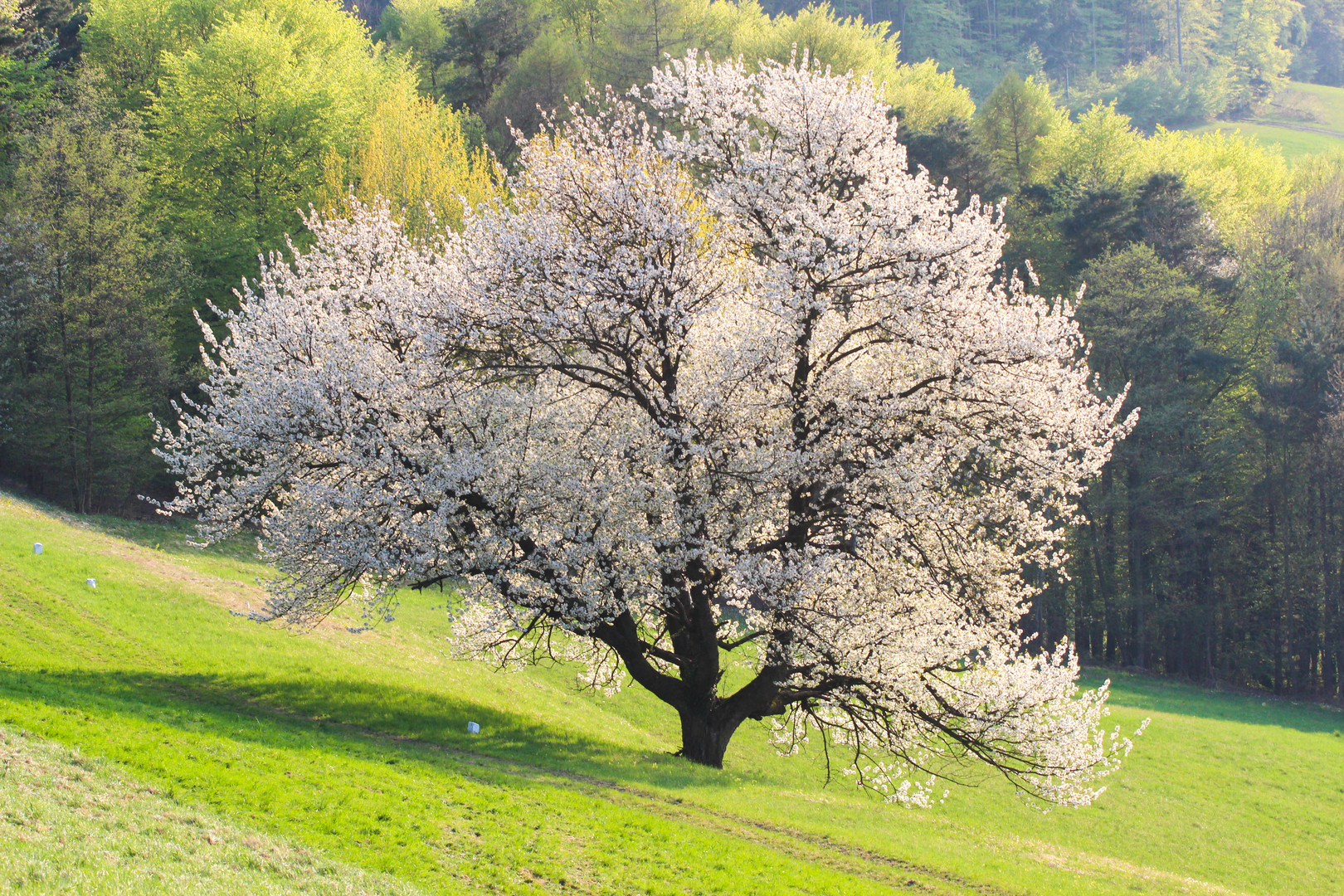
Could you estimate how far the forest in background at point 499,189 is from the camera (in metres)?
41.5

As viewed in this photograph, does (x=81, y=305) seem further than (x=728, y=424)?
Yes

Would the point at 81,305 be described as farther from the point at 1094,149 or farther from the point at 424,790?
the point at 1094,149

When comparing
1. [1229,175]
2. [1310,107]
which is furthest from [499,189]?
[1310,107]

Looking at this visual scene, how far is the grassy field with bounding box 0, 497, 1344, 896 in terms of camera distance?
12266 millimetres

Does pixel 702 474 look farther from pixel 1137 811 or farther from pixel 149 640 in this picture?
pixel 1137 811

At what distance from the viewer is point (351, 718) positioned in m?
20.6

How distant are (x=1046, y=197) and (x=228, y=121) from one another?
4467 centimetres

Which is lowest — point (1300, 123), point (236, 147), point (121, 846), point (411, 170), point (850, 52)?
point (121, 846)

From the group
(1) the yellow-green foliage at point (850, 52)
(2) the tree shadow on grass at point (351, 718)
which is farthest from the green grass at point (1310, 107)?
(2) the tree shadow on grass at point (351, 718)

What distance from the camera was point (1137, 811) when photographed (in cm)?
2795

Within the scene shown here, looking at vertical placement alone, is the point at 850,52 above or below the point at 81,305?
above

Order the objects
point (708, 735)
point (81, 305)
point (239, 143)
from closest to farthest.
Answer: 1. point (708, 735)
2. point (81, 305)
3. point (239, 143)

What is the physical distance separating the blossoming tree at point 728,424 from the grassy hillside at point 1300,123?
110m

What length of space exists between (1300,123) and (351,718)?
141329mm
